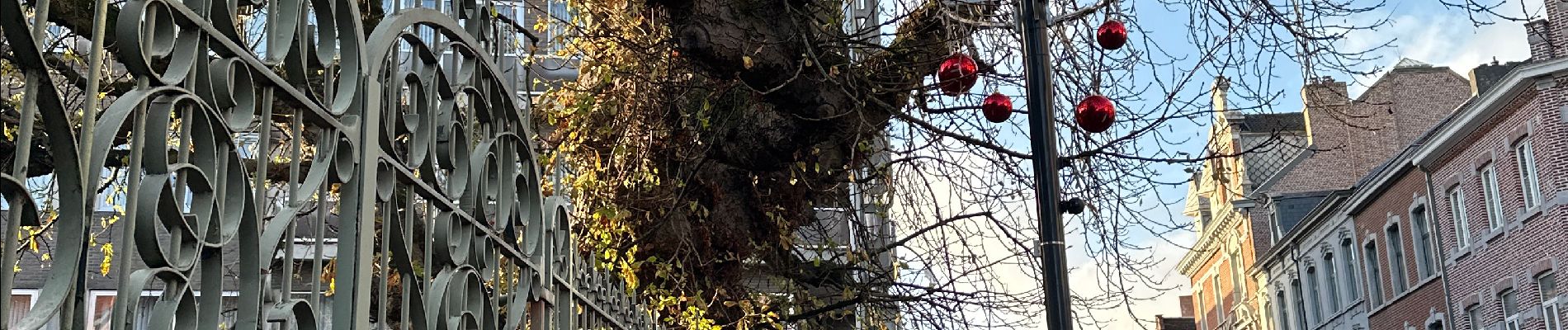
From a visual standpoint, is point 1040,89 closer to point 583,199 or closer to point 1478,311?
point 583,199

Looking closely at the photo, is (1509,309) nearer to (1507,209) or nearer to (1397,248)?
(1507,209)

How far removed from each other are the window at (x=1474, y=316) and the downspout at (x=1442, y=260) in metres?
0.37

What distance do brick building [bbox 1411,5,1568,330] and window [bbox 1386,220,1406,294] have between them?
120 inches

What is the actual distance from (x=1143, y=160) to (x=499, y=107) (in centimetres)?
525

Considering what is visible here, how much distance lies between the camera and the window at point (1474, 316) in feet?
91.5

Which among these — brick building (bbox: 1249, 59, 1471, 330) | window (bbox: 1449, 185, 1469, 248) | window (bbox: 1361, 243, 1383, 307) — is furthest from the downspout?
window (bbox: 1361, 243, 1383, 307)

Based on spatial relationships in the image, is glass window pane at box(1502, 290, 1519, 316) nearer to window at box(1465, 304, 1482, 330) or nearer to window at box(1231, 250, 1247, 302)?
window at box(1465, 304, 1482, 330)

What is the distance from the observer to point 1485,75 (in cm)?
3078

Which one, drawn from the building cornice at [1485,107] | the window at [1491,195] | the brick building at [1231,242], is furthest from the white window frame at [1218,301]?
the window at [1491,195]

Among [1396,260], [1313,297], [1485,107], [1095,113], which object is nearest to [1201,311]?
[1313,297]

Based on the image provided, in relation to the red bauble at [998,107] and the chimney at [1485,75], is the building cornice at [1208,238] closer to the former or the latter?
the chimney at [1485,75]

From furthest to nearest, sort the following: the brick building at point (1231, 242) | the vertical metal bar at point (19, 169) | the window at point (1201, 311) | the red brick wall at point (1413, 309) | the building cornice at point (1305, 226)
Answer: the window at point (1201, 311), the brick building at point (1231, 242), the building cornice at point (1305, 226), the red brick wall at point (1413, 309), the vertical metal bar at point (19, 169)

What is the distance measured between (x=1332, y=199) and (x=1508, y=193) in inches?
395

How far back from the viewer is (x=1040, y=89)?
641 cm
